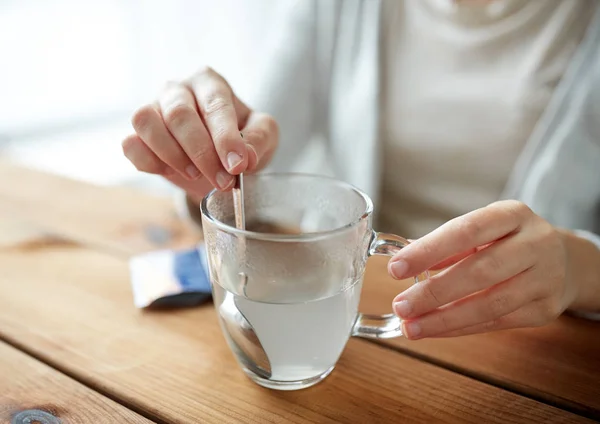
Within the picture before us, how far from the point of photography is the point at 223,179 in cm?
46

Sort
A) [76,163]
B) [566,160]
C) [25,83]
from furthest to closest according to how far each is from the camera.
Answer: [76,163]
[25,83]
[566,160]

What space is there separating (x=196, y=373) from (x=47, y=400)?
4.1 inches

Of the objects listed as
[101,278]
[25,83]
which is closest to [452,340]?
[101,278]

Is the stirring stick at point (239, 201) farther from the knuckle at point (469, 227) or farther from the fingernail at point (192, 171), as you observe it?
the knuckle at point (469, 227)

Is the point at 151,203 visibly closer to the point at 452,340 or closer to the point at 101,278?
the point at 101,278

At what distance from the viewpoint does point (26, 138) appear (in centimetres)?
150

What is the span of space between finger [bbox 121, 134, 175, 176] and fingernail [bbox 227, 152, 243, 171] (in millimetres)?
104

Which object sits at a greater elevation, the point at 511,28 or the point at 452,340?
the point at 511,28

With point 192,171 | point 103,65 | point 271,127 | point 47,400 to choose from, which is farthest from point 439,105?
point 103,65

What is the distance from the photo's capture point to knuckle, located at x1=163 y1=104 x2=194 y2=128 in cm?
48

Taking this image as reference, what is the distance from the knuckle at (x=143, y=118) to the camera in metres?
0.49

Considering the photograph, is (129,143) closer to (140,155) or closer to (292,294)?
(140,155)

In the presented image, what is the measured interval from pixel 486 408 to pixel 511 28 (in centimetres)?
60

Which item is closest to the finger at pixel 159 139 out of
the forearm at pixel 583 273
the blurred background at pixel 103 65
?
the forearm at pixel 583 273
